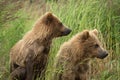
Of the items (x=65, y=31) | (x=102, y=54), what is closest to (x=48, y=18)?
(x=65, y=31)

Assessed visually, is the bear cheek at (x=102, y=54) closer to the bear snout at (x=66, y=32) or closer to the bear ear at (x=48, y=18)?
the bear snout at (x=66, y=32)

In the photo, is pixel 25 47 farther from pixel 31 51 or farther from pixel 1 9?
pixel 1 9

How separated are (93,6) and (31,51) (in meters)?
1.93

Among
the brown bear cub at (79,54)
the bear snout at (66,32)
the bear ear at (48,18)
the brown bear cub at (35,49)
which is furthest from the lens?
the bear snout at (66,32)

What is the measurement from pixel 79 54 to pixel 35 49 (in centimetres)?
65

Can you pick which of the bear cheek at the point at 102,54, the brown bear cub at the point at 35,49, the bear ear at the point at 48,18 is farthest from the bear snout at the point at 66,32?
the bear cheek at the point at 102,54

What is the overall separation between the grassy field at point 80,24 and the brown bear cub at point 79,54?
1.10 feet

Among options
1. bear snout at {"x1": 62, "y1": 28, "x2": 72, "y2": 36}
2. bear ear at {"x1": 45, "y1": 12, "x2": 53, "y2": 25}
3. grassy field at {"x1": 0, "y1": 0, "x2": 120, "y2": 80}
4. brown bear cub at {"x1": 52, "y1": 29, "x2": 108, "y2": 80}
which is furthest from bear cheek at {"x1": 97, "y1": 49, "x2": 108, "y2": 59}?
bear ear at {"x1": 45, "y1": 12, "x2": 53, "y2": 25}

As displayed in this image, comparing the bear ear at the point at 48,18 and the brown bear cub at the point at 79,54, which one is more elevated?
the bear ear at the point at 48,18

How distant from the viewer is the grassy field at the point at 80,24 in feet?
27.0

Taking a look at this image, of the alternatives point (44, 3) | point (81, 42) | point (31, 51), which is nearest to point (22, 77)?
point (31, 51)

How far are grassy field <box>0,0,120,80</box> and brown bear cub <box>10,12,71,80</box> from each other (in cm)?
21

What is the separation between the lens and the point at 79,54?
301 inches

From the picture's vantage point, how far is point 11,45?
8.69 m
